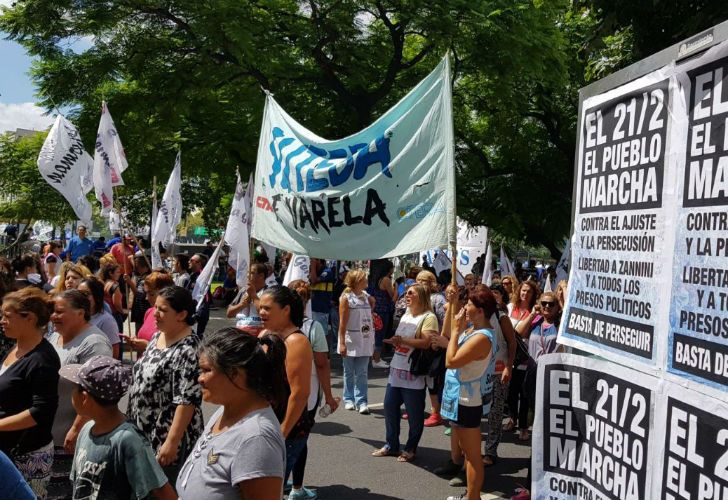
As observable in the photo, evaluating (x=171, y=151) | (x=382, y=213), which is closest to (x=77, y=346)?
(x=382, y=213)

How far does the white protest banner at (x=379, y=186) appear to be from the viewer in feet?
16.6

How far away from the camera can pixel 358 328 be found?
8.91 m

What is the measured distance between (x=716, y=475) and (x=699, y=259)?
1.95 ft

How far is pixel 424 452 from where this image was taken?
7.41m

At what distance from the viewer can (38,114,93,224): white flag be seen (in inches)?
404

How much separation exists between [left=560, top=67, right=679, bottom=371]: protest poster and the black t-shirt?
9.18 ft

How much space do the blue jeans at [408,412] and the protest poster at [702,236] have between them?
4.97 metres

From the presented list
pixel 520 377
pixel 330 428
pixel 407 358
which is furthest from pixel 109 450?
pixel 520 377

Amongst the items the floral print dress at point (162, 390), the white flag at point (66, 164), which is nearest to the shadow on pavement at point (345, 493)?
the floral print dress at point (162, 390)

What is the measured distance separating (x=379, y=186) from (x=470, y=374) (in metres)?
1.68

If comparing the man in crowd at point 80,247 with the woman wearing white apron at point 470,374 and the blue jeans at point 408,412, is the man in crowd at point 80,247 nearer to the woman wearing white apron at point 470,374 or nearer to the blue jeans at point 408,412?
the blue jeans at point 408,412

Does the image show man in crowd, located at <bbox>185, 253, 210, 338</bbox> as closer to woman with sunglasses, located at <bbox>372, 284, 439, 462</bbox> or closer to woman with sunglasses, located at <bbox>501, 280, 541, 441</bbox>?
woman with sunglasses, located at <bbox>372, 284, 439, 462</bbox>

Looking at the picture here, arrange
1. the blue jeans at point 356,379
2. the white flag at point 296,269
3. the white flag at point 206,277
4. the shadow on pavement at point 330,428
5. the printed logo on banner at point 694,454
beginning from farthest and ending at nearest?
the white flag at point 296,269, the blue jeans at point 356,379, the white flag at point 206,277, the shadow on pavement at point 330,428, the printed logo on banner at point 694,454

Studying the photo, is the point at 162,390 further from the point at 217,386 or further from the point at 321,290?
the point at 321,290
